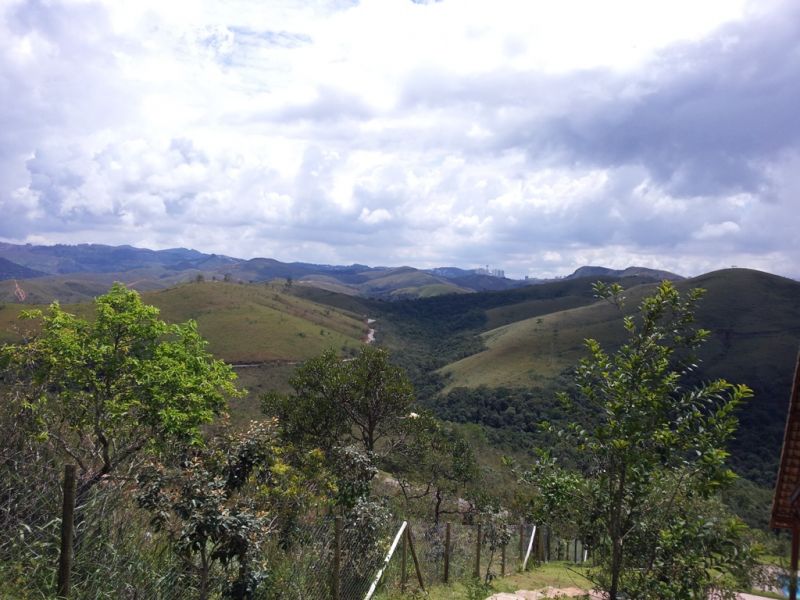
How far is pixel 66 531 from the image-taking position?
16.2 feet

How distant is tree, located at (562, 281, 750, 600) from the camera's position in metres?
5.75

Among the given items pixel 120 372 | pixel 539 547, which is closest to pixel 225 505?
pixel 120 372

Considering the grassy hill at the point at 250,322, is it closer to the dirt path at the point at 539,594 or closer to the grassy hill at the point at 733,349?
the grassy hill at the point at 733,349

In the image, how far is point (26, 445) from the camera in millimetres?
6684

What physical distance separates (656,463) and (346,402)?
1680 cm

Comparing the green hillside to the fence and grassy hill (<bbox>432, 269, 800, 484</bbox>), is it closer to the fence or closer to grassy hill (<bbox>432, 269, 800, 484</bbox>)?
grassy hill (<bbox>432, 269, 800, 484</bbox>)

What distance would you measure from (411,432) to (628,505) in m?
16.5

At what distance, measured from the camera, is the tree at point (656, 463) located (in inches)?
227

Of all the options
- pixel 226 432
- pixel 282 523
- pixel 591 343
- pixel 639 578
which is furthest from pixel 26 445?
pixel 639 578

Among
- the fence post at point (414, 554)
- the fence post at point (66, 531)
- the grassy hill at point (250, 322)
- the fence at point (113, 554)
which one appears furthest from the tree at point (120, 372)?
the grassy hill at point (250, 322)

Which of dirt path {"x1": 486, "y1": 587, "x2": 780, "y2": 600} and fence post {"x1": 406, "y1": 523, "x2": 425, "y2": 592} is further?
dirt path {"x1": 486, "y1": 587, "x2": 780, "y2": 600}

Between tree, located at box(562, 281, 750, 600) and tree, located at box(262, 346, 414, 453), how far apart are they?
15.1m

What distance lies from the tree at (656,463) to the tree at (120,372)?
395 inches

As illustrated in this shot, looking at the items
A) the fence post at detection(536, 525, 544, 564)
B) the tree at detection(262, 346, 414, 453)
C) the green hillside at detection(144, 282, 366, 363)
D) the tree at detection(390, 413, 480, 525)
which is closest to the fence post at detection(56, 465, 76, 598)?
the tree at detection(262, 346, 414, 453)
